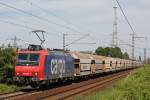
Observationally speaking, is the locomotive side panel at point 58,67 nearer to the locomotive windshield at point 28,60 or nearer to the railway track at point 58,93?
the locomotive windshield at point 28,60

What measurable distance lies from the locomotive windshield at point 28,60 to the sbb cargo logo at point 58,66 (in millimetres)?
1846

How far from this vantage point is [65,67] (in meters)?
36.6

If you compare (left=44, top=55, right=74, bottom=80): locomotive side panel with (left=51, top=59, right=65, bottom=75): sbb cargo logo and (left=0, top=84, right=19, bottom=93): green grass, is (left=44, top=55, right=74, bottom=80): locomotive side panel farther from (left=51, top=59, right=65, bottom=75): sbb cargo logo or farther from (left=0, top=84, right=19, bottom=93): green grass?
(left=0, top=84, right=19, bottom=93): green grass

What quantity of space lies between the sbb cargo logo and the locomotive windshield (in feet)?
6.06

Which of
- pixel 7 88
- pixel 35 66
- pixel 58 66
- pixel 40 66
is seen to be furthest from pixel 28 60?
pixel 58 66

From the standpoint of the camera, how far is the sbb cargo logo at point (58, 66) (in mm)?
32550

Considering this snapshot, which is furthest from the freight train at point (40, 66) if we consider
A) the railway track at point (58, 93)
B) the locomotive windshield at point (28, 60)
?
the railway track at point (58, 93)

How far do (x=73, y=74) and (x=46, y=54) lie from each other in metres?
9.91

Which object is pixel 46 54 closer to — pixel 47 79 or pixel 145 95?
pixel 47 79

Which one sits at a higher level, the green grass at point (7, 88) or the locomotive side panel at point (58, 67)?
the locomotive side panel at point (58, 67)

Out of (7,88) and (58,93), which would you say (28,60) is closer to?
(7,88)

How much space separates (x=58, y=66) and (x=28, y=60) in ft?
12.7

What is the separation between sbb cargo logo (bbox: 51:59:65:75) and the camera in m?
32.5

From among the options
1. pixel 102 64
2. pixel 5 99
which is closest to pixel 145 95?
pixel 5 99
